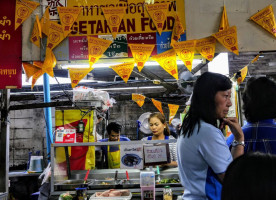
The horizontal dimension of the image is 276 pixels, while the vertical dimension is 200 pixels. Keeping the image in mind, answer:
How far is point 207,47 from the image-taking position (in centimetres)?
358

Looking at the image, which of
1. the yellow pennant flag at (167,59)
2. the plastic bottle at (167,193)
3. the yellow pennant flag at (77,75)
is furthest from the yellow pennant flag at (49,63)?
the plastic bottle at (167,193)

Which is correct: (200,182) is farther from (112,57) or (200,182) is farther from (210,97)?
(112,57)

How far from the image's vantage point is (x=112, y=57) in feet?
12.0

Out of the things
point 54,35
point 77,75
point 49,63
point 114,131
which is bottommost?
point 114,131

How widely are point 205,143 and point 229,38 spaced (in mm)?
2217

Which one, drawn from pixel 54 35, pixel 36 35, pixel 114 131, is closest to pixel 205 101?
pixel 54 35

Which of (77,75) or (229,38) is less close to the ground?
(229,38)

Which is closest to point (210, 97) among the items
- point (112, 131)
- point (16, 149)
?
point (112, 131)

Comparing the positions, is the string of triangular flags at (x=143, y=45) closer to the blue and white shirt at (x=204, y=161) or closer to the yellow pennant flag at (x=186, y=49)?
the yellow pennant flag at (x=186, y=49)

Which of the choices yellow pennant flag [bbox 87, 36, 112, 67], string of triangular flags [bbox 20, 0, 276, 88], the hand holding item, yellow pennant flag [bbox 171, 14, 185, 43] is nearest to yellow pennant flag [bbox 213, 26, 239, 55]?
string of triangular flags [bbox 20, 0, 276, 88]

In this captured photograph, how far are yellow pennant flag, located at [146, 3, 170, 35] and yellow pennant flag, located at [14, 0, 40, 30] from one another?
1.46 meters

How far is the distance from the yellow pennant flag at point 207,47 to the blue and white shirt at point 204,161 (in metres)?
1.95

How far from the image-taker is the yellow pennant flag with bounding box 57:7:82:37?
3598 mm

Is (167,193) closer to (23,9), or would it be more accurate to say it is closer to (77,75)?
(77,75)
